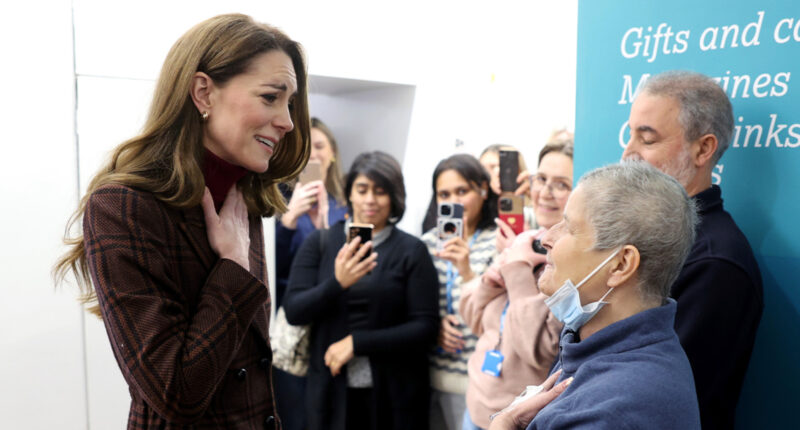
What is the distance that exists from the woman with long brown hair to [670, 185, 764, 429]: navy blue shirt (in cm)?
106

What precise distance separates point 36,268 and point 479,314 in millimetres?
Result: 1828

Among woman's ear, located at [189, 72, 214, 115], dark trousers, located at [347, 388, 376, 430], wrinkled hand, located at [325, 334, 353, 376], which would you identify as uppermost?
woman's ear, located at [189, 72, 214, 115]

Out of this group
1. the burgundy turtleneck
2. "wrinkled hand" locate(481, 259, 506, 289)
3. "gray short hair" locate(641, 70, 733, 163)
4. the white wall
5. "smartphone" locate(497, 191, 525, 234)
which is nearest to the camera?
the burgundy turtleneck

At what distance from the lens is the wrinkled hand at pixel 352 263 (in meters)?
2.98

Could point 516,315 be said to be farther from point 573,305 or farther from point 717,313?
point 573,305

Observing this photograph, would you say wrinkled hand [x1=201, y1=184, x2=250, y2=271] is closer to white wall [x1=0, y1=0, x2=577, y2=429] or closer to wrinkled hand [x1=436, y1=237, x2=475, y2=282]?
wrinkled hand [x1=436, y1=237, x2=475, y2=282]

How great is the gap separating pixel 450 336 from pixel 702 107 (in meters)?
1.56

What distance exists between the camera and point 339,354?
9.85 feet

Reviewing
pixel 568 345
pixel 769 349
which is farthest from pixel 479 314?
pixel 568 345

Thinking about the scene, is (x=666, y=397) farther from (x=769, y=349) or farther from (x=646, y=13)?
(x=646, y=13)

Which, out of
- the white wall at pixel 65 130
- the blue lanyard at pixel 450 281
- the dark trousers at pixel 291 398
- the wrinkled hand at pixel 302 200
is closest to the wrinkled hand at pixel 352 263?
the blue lanyard at pixel 450 281

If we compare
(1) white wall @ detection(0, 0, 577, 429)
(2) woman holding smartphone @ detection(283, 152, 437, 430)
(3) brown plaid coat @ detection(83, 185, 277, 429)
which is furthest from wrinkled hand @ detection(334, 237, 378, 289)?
(3) brown plaid coat @ detection(83, 185, 277, 429)

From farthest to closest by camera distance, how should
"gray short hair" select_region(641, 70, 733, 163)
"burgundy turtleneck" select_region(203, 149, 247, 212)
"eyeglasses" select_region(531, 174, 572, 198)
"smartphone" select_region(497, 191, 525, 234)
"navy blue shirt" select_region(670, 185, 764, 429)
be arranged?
"smartphone" select_region(497, 191, 525, 234) < "eyeglasses" select_region(531, 174, 572, 198) < "gray short hair" select_region(641, 70, 733, 163) < "navy blue shirt" select_region(670, 185, 764, 429) < "burgundy turtleneck" select_region(203, 149, 247, 212)

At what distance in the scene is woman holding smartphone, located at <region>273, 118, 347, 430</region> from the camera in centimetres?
362
